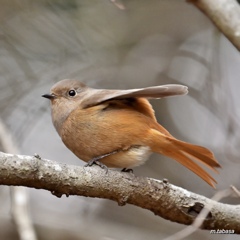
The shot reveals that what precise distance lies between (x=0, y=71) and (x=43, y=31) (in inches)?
22.3

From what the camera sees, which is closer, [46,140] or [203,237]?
[203,237]

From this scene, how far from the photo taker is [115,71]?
238 inches

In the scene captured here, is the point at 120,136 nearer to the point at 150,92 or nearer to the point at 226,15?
the point at 150,92

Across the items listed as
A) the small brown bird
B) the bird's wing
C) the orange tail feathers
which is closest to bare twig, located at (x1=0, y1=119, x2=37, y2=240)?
the small brown bird

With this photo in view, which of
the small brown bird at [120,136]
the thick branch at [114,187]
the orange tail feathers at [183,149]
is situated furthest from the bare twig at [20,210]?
the orange tail feathers at [183,149]

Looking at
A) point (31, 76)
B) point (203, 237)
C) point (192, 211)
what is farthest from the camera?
point (31, 76)

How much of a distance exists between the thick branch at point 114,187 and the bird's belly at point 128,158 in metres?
0.42

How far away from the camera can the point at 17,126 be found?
5.61m

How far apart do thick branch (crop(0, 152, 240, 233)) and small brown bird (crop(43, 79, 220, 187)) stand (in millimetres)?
470

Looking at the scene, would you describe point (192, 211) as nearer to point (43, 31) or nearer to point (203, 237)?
point (203, 237)

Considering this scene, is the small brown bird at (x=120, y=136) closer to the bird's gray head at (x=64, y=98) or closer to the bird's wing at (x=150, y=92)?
the bird's wing at (x=150, y=92)

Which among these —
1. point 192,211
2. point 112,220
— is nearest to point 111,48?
point 112,220

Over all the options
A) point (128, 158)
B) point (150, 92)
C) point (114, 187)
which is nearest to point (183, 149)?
point (128, 158)

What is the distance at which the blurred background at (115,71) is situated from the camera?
563cm
